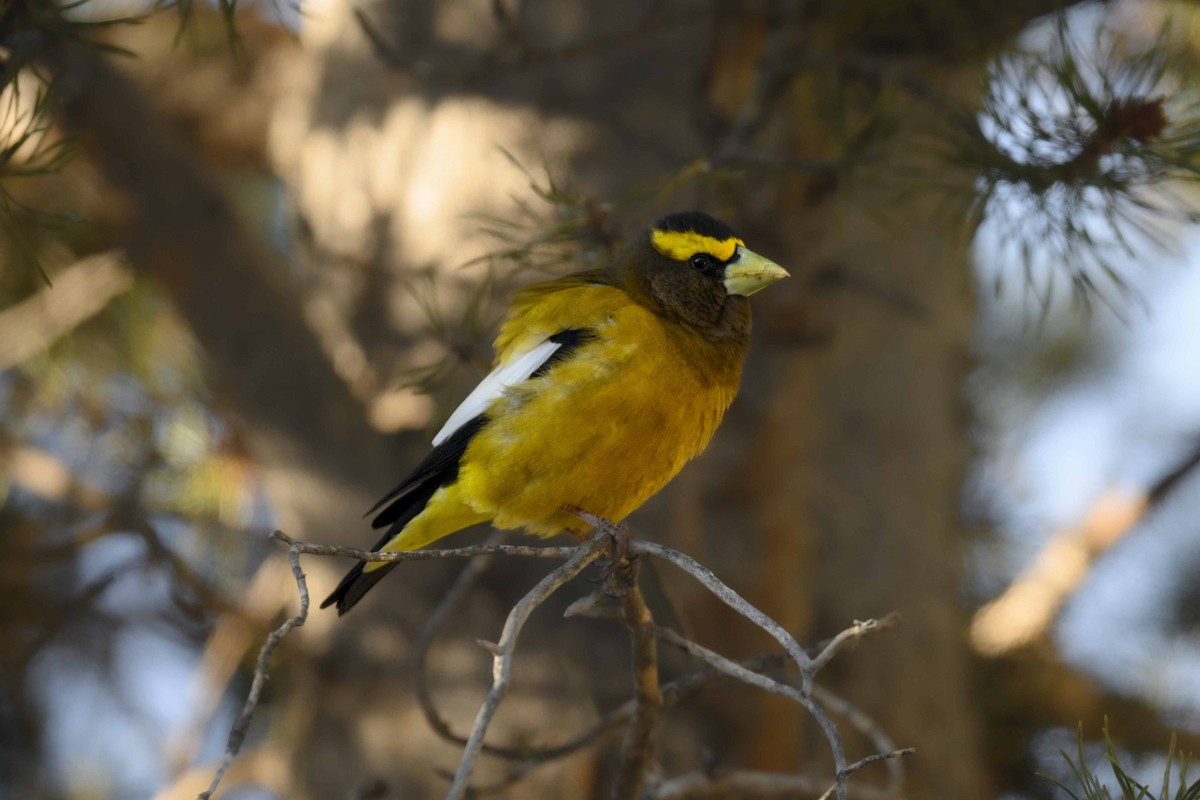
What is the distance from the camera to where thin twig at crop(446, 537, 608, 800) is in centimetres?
131

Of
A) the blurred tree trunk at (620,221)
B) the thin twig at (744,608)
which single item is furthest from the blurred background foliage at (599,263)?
the thin twig at (744,608)

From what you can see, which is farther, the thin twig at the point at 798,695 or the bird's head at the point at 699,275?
the bird's head at the point at 699,275

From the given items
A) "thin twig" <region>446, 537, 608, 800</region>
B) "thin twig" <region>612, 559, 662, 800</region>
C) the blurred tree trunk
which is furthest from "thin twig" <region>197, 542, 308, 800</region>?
the blurred tree trunk

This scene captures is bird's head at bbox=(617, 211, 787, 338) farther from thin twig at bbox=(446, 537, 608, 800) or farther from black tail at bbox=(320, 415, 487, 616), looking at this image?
thin twig at bbox=(446, 537, 608, 800)

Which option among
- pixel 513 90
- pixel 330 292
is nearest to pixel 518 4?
pixel 513 90

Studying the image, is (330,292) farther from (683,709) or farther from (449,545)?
(683,709)

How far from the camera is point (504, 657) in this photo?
1453 millimetres

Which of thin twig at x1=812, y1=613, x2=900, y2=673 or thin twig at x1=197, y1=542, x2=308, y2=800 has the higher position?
thin twig at x1=197, y1=542, x2=308, y2=800

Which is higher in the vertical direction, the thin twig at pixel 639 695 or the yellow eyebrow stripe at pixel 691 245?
the yellow eyebrow stripe at pixel 691 245

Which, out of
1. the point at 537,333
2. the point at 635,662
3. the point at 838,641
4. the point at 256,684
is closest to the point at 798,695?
the point at 838,641

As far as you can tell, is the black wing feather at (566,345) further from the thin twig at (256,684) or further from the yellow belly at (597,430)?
the thin twig at (256,684)

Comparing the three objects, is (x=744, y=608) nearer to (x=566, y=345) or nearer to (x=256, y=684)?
(x=256, y=684)

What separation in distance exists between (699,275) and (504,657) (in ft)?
4.70

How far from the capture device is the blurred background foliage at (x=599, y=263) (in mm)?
2705
